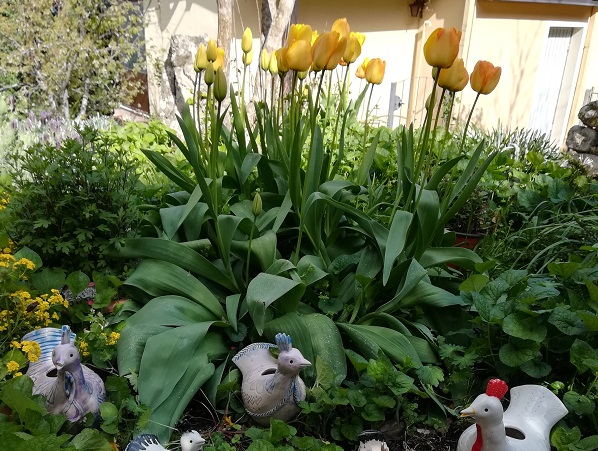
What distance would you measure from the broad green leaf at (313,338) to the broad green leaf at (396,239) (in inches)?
9.6

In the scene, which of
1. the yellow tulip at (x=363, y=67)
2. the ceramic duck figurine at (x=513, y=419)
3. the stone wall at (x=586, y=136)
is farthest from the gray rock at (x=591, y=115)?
the ceramic duck figurine at (x=513, y=419)

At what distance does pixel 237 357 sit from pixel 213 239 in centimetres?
57

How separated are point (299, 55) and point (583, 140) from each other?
15.6ft

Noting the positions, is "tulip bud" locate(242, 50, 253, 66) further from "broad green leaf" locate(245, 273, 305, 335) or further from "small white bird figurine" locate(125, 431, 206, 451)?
"small white bird figurine" locate(125, 431, 206, 451)

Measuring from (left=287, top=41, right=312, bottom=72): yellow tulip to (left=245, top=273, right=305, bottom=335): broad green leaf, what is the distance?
0.70 m

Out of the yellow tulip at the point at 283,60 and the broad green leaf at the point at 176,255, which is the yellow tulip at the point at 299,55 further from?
the broad green leaf at the point at 176,255

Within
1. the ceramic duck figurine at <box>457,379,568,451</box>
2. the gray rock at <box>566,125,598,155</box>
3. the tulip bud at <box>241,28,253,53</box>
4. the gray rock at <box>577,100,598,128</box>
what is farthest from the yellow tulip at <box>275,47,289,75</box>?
the gray rock at <box>566,125,598,155</box>

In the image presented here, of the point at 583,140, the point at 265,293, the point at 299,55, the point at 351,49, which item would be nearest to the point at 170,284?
the point at 265,293

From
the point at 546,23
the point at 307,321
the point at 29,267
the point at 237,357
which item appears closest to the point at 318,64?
the point at 307,321

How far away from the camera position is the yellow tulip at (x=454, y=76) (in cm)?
161

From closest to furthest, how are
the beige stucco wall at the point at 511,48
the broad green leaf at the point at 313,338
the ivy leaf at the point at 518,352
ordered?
1. the ivy leaf at the point at 518,352
2. the broad green leaf at the point at 313,338
3. the beige stucco wall at the point at 511,48

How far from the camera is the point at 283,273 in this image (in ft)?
5.76

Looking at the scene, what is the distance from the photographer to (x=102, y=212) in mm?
1865

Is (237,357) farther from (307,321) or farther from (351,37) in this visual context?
(351,37)
